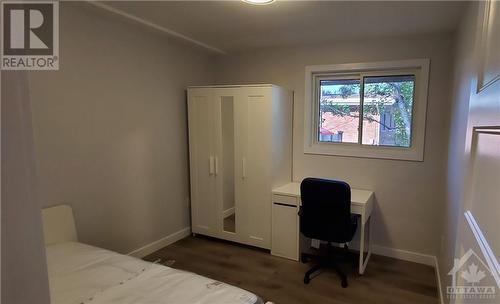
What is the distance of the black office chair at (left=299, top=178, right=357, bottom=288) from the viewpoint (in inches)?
105

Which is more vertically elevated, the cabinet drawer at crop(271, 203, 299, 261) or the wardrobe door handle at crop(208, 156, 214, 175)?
the wardrobe door handle at crop(208, 156, 214, 175)

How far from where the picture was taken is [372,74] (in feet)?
11.0

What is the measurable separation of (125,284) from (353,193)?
8.02 ft

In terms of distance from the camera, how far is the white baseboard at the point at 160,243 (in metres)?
3.28

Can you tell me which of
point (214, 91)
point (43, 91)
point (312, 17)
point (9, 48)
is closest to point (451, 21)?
point (312, 17)

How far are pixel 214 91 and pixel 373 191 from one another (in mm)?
2182

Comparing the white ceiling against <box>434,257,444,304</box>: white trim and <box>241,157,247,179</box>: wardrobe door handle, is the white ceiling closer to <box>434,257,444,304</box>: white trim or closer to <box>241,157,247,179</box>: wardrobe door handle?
<box>241,157,247,179</box>: wardrobe door handle

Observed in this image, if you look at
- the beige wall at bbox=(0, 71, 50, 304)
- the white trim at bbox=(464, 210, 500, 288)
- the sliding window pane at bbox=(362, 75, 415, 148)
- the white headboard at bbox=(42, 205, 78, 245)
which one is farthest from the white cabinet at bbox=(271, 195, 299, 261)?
the beige wall at bbox=(0, 71, 50, 304)

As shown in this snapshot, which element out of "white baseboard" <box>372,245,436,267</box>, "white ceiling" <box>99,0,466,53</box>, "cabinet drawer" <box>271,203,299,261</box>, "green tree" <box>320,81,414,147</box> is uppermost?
"white ceiling" <box>99,0,466,53</box>

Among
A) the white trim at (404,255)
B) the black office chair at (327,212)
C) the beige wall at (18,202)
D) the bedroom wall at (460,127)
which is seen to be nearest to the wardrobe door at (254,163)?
the black office chair at (327,212)

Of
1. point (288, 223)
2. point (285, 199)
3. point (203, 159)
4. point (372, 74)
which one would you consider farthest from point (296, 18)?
point (288, 223)

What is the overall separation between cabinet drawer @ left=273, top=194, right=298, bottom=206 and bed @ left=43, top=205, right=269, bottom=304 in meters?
1.55

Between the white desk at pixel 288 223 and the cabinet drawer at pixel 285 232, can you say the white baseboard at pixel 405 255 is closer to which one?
the white desk at pixel 288 223

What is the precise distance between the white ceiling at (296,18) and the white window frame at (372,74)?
31cm
